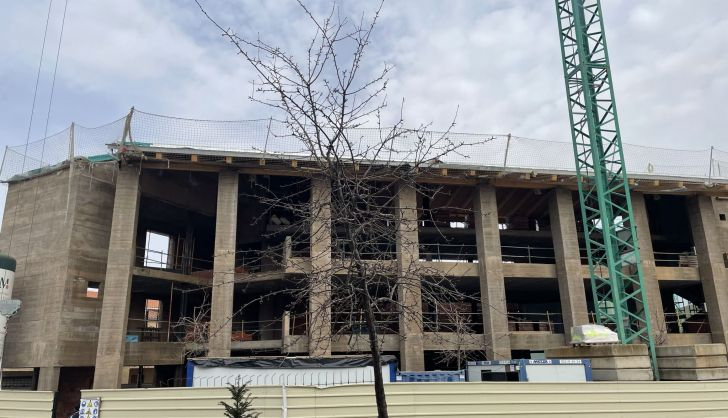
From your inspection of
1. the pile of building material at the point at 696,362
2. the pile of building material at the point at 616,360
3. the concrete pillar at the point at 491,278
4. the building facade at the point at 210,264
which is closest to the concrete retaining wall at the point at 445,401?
the pile of building material at the point at 696,362

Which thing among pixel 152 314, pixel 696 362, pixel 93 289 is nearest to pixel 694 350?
pixel 696 362

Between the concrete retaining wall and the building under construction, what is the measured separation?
835cm

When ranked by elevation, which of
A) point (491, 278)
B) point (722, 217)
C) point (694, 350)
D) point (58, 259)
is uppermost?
point (722, 217)

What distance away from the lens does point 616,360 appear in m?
15.6

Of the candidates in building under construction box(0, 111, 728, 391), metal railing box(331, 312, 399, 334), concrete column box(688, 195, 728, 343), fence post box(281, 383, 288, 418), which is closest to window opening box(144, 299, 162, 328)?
building under construction box(0, 111, 728, 391)

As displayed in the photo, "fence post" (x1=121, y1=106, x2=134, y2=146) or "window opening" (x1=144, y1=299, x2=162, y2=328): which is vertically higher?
"fence post" (x1=121, y1=106, x2=134, y2=146)

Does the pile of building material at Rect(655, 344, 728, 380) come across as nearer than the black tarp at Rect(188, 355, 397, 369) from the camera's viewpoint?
Yes

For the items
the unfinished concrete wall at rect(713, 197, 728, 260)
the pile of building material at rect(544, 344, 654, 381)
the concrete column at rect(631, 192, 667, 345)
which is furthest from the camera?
the unfinished concrete wall at rect(713, 197, 728, 260)

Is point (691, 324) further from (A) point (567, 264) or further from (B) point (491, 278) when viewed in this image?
(B) point (491, 278)

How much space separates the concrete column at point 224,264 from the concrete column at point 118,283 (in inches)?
140

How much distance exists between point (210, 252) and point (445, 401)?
1006 inches

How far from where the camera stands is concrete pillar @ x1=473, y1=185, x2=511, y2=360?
24062 millimetres

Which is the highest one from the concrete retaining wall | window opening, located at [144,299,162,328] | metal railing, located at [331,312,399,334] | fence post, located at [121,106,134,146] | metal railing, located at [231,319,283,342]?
fence post, located at [121,106,134,146]

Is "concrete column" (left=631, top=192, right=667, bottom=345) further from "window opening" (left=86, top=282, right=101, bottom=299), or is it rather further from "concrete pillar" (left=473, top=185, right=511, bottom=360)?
"window opening" (left=86, top=282, right=101, bottom=299)
